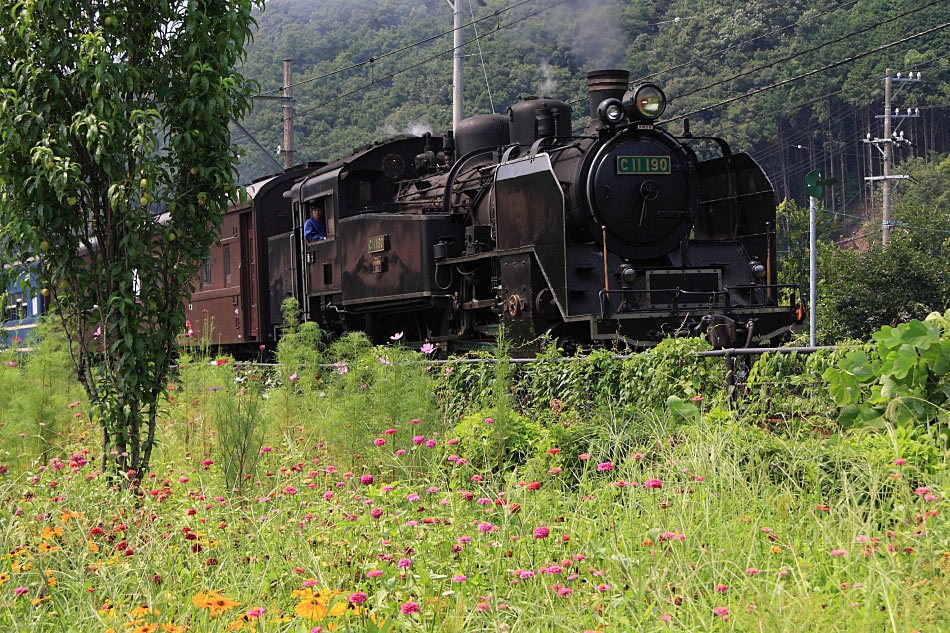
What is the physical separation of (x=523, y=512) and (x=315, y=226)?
9.85 metres

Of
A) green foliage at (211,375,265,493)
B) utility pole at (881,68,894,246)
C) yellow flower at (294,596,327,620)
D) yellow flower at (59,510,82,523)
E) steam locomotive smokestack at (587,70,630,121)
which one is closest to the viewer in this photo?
yellow flower at (294,596,327,620)

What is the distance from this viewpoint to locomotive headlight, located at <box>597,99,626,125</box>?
1058 cm

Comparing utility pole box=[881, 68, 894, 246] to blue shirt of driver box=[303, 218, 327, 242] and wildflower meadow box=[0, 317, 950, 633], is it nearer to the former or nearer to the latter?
blue shirt of driver box=[303, 218, 327, 242]

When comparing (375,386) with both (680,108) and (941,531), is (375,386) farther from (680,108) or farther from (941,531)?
(680,108)

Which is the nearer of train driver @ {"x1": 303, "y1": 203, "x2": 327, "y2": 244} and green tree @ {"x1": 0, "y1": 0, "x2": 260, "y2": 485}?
green tree @ {"x1": 0, "y1": 0, "x2": 260, "y2": 485}

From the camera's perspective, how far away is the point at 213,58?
598 centimetres

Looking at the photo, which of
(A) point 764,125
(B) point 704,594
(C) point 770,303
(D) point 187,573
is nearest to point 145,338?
(D) point 187,573

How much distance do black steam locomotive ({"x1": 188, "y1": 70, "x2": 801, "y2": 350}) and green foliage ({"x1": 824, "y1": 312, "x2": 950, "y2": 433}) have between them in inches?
136

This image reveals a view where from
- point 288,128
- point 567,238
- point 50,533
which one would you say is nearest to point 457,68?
point 288,128

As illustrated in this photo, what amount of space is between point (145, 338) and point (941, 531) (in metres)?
4.47

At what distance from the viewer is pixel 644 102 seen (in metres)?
10.7

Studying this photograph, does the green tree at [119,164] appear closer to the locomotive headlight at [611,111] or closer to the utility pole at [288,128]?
the locomotive headlight at [611,111]

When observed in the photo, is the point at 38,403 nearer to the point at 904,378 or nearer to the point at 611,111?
the point at 904,378

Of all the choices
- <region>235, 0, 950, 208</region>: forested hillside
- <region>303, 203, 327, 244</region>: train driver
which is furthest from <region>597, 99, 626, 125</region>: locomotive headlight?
<region>235, 0, 950, 208</region>: forested hillside
